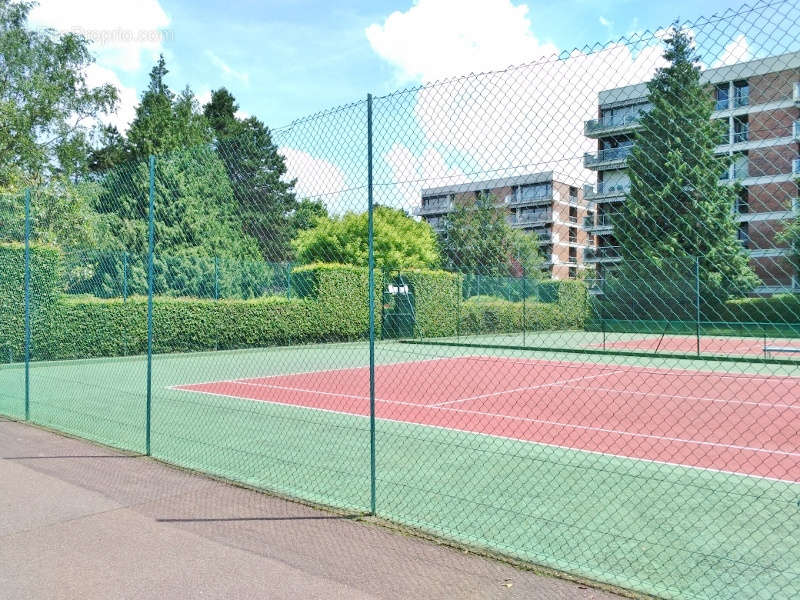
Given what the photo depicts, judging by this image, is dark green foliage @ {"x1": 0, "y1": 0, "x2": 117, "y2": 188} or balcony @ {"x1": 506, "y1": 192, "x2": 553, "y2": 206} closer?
balcony @ {"x1": 506, "y1": 192, "x2": 553, "y2": 206}

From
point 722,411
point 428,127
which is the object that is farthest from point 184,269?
point 428,127

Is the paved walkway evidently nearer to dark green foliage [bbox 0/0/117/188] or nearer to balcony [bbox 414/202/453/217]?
balcony [bbox 414/202/453/217]

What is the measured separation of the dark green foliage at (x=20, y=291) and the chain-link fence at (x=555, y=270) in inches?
52.2

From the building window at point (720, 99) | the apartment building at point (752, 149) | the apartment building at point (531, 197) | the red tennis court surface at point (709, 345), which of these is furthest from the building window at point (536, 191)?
the red tennis court surface at point (709, 345)

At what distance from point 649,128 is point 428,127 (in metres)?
1.46

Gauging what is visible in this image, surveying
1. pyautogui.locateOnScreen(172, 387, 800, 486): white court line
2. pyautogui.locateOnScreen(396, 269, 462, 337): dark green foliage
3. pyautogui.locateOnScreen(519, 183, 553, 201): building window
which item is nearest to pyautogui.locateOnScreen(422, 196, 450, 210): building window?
pyautogui.locateOnScreen(519, 183, 553, 201): building window

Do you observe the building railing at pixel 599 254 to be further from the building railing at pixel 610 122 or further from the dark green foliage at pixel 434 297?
the dark green foliage at pixel 434 297

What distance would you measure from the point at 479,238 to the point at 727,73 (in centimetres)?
483

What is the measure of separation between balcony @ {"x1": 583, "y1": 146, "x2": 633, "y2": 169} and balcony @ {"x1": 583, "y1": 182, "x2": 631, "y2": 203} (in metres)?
0.11

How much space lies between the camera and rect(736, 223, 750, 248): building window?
3.46 m

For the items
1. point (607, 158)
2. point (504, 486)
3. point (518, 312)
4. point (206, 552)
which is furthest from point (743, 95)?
point (518, 312)

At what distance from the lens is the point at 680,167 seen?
3.38 meters

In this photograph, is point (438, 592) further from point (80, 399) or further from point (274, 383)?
point (274, 383)

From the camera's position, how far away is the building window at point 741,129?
2.96 meters
